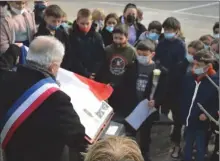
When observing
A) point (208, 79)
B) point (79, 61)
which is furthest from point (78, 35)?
point (208, 79)

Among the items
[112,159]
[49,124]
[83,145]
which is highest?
[112,159]

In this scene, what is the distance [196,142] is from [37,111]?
2.43 metres

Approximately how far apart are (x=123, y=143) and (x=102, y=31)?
4661mm

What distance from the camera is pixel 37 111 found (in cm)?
326

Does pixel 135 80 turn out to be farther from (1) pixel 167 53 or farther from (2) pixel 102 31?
(2) pixel 102 31

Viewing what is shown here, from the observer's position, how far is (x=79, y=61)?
5.68 m

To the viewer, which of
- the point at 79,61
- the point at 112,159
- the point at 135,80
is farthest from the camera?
the point at 79,61

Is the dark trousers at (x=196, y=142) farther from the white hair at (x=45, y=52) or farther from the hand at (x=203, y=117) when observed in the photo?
the white hair at (x=45, y=52)

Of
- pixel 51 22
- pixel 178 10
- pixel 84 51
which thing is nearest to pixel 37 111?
pixel 51 22

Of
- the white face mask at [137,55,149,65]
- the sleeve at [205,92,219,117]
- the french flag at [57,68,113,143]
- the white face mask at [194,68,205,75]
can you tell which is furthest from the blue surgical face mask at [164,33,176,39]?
the french flag at [57,68,113,143]

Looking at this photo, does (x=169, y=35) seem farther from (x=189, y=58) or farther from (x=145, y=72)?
(x=145, y=72)

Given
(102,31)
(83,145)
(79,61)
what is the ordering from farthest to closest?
(102,31), (79,61), (83,145)

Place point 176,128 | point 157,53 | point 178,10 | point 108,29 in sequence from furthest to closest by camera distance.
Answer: point 178,10
point 108,29
point 157,53
point 176,128

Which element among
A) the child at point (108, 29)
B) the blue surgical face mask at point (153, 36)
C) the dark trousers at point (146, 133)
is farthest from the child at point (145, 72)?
the child at point (108, 29)
